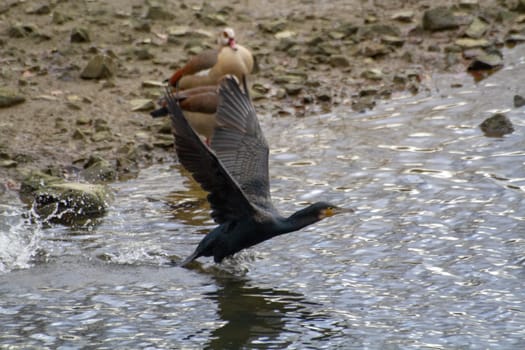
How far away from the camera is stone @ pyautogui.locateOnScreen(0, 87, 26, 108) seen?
1136 cm

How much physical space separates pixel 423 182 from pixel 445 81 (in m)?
3.41

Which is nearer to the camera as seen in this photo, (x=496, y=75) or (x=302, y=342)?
(x=302, y=342)

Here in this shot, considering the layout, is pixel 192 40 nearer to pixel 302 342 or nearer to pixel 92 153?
pixel 92 153

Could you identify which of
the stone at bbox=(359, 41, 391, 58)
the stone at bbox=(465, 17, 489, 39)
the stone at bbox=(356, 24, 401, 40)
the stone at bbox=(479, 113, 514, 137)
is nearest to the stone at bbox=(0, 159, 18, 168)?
the stone at bbox=(479, 113, 514, 137)

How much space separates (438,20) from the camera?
14000mm

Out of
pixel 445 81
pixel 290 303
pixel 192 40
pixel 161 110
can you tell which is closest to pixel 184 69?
pixel 161 110

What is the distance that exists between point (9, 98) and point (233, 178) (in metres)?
4.74

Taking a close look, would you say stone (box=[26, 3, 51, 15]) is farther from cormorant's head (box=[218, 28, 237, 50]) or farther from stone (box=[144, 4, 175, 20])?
cormorant's head (box=[218, 28, 237, 50])

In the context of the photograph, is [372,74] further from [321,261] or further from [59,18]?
[321,261]

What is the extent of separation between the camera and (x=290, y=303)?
23.4 feet

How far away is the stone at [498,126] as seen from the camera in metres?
10.5

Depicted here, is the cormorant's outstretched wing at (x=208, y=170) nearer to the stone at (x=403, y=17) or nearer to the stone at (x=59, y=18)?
the stone at (x=59, y=18)

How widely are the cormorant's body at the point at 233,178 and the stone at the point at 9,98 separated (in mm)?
→ 3854

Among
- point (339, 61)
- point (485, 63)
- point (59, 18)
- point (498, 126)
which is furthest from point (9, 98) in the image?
point (485, 63)
